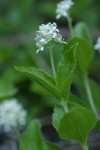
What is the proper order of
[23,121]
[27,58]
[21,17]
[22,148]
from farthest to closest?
1. [21,17]
2. [27,58]
3. [23,121]
4. [22,148]

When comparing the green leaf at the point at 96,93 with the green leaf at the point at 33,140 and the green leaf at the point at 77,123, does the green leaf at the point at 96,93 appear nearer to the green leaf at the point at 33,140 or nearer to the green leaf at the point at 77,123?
the green leaf at the point at 33,140

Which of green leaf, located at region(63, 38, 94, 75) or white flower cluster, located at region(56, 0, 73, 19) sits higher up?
white flower cluster, located at region(56, 0, 73, 19)

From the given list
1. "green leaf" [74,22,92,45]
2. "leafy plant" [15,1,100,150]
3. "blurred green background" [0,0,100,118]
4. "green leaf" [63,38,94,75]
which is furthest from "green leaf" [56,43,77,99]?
"blurred green background" [0,0,100,118]

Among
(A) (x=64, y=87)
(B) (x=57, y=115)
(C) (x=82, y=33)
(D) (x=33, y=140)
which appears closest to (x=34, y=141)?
(D) (x=33, y=140)

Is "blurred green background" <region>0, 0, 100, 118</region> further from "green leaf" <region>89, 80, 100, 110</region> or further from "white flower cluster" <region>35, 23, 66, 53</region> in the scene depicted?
"white flower cluster" <region>35, 23, 66, 53</region>

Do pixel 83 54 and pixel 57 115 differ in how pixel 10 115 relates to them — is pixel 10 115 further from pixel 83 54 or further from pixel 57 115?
pixel 57 115

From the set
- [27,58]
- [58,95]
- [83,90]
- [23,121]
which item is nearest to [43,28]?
[58,95]

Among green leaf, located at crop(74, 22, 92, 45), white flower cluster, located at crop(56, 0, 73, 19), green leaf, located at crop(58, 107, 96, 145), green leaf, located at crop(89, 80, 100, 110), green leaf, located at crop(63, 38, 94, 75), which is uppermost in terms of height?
white flower cluster, located at crop(56, 0, 73, 19)

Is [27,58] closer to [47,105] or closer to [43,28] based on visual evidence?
[47,105]
